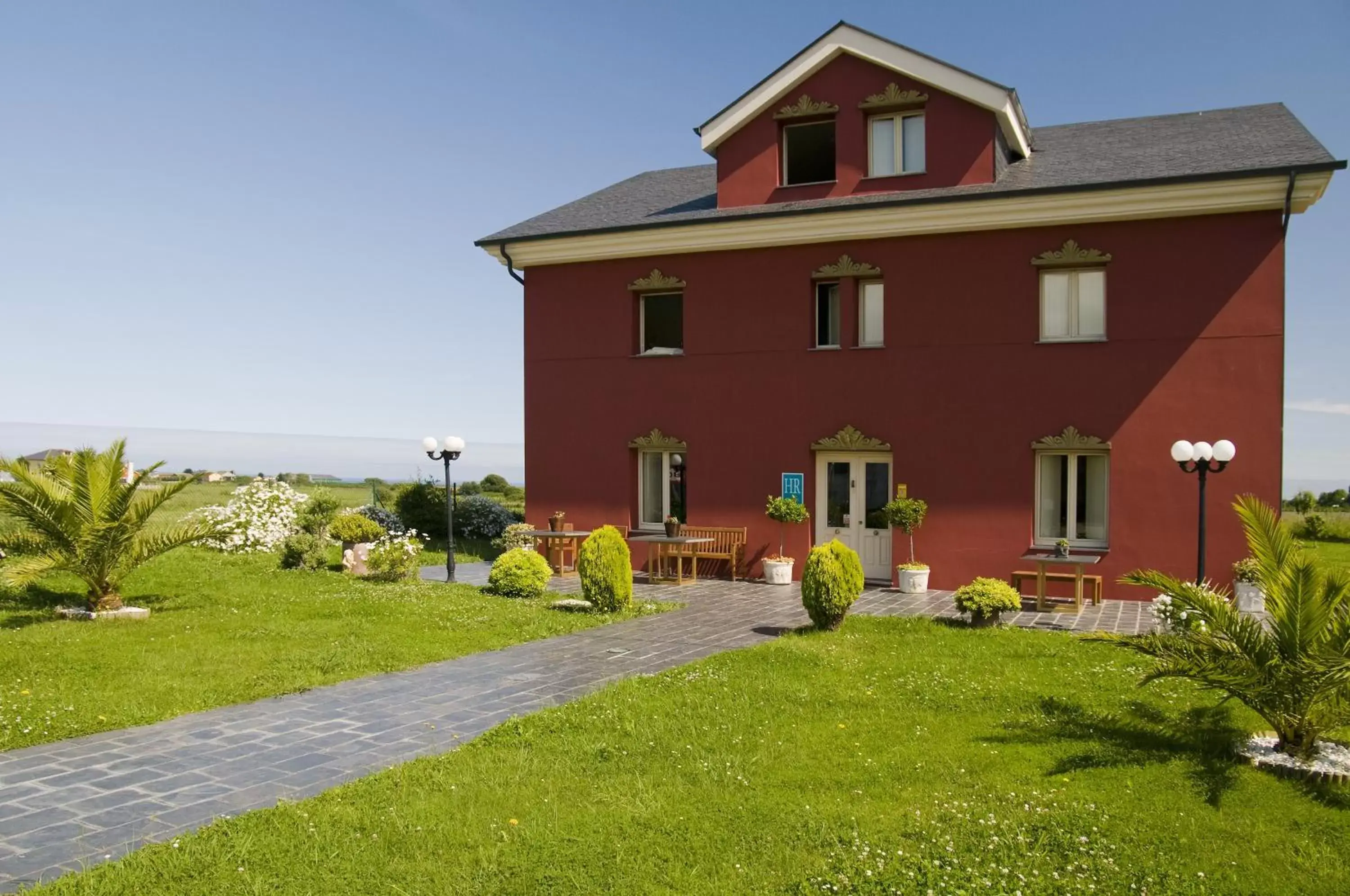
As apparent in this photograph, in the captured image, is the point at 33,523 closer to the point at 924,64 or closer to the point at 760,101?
the point at 760,101

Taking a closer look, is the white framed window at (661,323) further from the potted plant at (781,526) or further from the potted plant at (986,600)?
the potted plant at (986,600)

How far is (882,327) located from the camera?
1631 cm

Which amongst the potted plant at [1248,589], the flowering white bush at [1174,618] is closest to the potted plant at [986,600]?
the flowering white bush at [1174,618]

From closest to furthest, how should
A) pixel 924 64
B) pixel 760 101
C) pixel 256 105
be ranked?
pixel 256 105, pixel 924 64, pixel 760 101

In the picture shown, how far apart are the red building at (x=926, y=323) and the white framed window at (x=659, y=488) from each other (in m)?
0.06

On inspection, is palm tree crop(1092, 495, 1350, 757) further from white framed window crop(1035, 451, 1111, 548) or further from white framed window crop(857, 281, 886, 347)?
white framed window crop(857, 281, 886, 347)

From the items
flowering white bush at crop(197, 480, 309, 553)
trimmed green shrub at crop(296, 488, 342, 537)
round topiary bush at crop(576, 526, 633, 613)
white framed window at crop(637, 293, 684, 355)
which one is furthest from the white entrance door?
flowering white bush at crop(197, 480, 309, 553)

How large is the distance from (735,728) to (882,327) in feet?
34.6

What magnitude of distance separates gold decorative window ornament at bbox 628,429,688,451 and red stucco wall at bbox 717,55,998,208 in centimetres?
448

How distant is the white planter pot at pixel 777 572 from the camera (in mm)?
16453

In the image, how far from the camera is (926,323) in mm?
15859

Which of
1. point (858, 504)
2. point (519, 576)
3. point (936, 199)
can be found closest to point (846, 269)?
point (936, 199)

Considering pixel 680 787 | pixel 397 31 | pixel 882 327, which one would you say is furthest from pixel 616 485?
pixel 680 787

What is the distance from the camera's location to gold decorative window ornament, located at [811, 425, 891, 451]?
16.1 meters
